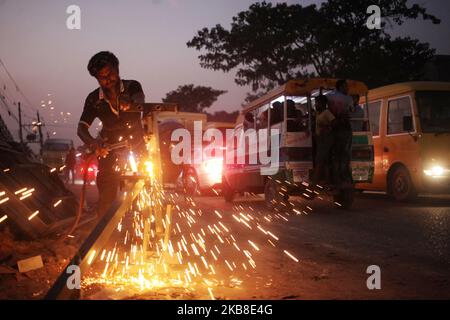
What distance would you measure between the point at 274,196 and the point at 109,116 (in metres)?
6.22

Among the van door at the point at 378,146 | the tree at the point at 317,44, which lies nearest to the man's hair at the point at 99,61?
the van door at the point at 378,146

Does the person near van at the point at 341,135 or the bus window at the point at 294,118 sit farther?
the bus window at the point at 294,118

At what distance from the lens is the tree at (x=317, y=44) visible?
2472 centimetres

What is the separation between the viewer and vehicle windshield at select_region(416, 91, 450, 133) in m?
12.3

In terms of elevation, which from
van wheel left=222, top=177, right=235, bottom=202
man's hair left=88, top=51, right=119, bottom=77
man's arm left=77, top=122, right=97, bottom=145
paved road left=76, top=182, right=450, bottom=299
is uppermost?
man's hair left=88, top=51, right=119, bottom=77

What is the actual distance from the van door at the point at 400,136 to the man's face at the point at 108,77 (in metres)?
9.11

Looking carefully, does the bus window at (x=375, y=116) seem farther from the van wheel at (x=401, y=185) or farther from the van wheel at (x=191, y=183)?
the van wheel at (x=191, y=183)

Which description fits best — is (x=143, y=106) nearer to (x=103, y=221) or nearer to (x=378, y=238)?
(x=103, y=221)

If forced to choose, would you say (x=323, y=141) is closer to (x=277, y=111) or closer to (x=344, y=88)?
(x=344, y=88)

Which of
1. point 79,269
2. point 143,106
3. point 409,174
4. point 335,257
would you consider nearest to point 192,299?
point 79,269

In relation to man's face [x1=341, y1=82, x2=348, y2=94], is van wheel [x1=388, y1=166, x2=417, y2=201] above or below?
below

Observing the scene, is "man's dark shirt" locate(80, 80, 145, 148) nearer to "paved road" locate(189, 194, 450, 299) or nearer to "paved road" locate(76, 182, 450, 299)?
"paved road" locate(76, 182, 450, 299)

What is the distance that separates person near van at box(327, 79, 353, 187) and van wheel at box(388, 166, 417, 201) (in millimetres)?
2742

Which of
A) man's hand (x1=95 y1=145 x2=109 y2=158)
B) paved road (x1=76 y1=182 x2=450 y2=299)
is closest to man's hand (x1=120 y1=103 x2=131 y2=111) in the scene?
man's hand (x1=95 y1=145 x2=109 y2=158)
